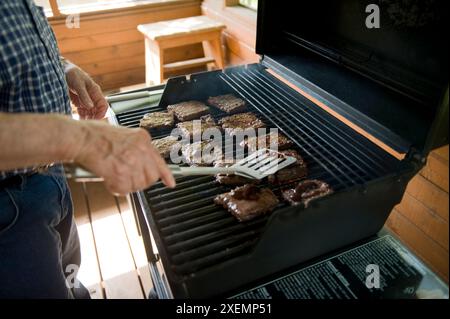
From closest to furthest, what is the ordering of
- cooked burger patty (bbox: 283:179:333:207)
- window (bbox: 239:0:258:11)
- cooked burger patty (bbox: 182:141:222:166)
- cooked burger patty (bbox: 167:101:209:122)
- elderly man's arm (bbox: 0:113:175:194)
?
elderly man's arm (bbox: 0:113:175:194) → cooked burger patty (bbox: 283:179:333:207) → cooked burger patty (bbox: 182:141:222:166) → cooked burger patty (bbox: 167:101:209:122) → window (bbox: 239:0:258:11)

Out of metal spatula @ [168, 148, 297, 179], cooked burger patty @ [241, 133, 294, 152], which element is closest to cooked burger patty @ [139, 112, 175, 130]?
cooked burger patty @ [241, 133, 294, 152]

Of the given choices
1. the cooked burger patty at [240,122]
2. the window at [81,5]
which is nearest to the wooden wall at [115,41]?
the window at [81,5]

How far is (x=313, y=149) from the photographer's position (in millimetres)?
1618

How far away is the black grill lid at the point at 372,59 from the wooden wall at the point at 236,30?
58.7 inches

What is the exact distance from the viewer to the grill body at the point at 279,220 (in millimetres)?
1124

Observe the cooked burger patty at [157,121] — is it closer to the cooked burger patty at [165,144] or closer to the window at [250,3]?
the cooked burger patty at [165,144]

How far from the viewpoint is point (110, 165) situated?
1053 millimetres

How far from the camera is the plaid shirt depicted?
1261 millimetres

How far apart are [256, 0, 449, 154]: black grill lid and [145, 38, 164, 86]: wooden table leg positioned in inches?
82.4

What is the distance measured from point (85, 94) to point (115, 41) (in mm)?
3069

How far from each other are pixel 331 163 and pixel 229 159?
1.51 ft

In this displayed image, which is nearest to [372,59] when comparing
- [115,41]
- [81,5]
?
[115,41]

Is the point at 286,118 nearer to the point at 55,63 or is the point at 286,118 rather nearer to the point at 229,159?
the point at 229,159

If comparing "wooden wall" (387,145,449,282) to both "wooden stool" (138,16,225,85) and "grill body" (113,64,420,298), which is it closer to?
"grill body" (113,64,420,298)
